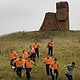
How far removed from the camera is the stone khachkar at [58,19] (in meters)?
34.4

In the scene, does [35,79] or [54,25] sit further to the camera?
[54,25]

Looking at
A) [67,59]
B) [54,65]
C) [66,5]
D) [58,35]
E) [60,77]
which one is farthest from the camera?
[66,5]

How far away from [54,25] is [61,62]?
21124 mm

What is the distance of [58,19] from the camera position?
1371 inches

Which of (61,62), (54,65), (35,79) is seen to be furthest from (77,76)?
(61,62)

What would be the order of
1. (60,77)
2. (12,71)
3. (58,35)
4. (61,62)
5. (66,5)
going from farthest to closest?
(66,5) < (58,35) < (61,62) < (12,71) < (60,77)

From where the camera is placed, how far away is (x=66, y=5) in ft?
113

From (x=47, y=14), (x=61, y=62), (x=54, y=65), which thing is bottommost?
(x=61, y=62)

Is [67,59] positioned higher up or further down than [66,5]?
further down

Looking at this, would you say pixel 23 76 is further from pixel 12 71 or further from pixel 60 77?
pixel 60 77

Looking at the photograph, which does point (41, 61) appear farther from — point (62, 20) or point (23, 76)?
point (62, 20)

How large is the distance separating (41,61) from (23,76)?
4.19 metres

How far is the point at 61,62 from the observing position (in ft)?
47.8

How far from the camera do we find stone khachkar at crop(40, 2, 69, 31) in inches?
1355
